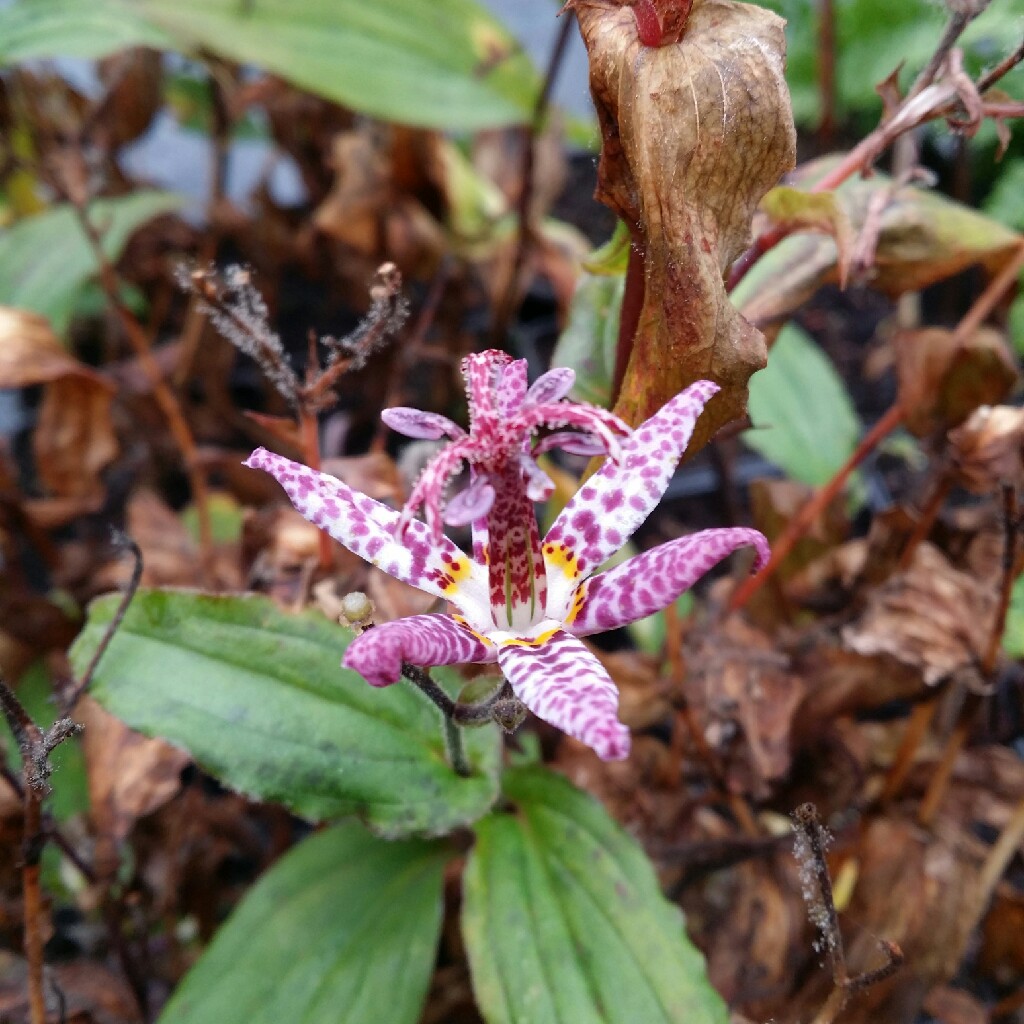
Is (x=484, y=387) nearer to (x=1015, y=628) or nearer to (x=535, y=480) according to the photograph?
(x=535, y=480)

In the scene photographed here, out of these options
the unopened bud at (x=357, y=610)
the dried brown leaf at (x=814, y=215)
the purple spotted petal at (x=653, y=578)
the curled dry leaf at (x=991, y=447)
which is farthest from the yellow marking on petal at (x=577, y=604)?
the curled dry leaf at (x=991, y=447)

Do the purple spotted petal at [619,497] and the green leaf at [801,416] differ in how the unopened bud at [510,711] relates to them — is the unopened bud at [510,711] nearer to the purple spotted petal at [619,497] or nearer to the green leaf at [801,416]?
the purple spotted petal at [619,497]

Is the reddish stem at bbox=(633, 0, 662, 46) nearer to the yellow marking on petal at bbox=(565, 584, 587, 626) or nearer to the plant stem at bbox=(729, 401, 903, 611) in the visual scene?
the yellow marking on petal at bbox=(565, 584, 587, 626)

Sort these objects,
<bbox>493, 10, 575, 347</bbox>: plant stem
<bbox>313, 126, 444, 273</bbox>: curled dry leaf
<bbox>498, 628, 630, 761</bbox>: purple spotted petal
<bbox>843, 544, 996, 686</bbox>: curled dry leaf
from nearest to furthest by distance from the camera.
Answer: <bbox>498, 628, 630, 761</bbox>: purple spotted petal, <bbox>843, 544, 996, 686</bbox>: curled dry leaf, <bbox>493, 10, 575, 347</bbox>: plant stem, <bbox>313, 126, 444, 273</bbox>: curled dry leaf

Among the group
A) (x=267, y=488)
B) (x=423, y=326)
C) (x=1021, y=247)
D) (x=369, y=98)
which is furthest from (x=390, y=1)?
(x=1021, y=247)

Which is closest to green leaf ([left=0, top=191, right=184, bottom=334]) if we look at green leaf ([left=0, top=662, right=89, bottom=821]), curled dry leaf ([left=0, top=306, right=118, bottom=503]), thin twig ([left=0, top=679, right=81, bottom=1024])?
curled dry leaf ([left=0, top=306, right=118, bottom=503])

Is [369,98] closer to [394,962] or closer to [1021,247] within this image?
[1021,247]

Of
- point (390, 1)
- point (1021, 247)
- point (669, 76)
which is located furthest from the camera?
point (390, 1)
